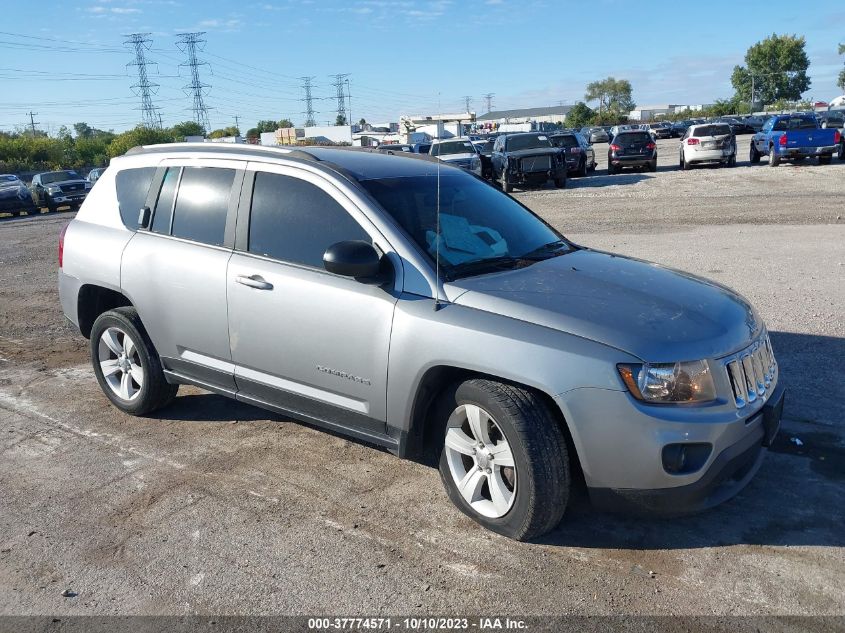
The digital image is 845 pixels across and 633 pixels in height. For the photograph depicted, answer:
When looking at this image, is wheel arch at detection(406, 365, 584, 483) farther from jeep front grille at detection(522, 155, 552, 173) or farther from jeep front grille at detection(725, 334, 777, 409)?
jeep front grille at detection(522, 155, 552, 173)

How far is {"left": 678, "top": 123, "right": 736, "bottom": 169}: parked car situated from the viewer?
89.1 ft

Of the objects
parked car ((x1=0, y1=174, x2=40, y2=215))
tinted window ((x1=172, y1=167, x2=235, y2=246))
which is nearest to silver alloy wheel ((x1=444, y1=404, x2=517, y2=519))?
tinted window ((x1=172, y1=167, x2=235, y2=246))

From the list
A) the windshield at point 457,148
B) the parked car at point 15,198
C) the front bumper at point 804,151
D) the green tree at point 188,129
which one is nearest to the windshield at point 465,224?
the windshield at point 457,148

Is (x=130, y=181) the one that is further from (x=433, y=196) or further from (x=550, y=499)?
(x=550, y=499)

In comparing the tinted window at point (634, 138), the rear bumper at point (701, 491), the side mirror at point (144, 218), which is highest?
the side mirror at point (144, 218)

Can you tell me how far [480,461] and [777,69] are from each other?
126 meters

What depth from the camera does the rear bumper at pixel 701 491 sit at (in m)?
3.38

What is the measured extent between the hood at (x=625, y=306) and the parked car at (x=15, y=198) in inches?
1094

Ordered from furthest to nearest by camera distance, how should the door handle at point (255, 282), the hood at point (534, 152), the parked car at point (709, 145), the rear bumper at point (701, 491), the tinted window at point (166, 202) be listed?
the parked car at point (709, 145) → the hood at point (534, 152) → the tinted window at point (166, 202) → the door handle at point (255, 282) → the rear bumper at point (701, 491)

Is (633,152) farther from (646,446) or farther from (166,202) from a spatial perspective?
(646,446)

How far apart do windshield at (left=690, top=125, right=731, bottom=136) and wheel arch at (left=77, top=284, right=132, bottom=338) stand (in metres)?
25.7

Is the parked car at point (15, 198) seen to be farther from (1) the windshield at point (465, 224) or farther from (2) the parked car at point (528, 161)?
(1) the windshield at point (465, 224)

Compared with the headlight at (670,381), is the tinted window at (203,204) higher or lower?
higher

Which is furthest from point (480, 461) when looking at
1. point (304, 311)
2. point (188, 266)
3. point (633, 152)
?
point (633, 152)
